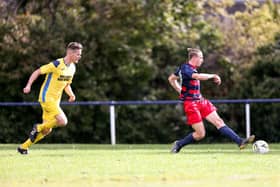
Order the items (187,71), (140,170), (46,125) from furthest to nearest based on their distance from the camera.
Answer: (46,125)
(187,71)
(140,170)

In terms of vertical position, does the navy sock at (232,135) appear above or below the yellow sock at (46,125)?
below

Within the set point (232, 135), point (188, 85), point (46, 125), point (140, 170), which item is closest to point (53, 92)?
point (46, 125)

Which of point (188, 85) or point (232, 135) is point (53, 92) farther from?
point (232, 135)

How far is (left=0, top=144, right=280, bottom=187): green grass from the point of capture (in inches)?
407

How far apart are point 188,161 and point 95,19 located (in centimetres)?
1264

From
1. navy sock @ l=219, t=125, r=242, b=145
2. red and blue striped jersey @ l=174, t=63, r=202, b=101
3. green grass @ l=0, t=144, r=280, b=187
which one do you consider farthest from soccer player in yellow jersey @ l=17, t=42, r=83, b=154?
navy sock @ l=219, t=125, r=242, b=145

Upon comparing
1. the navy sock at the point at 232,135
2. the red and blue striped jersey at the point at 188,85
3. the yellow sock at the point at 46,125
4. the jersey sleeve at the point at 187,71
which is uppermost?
the jersey sleeve at the point at 187,71

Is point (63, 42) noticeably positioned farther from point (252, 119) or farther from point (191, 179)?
point (191, 179)

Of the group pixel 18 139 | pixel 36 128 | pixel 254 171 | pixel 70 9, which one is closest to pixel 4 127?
pixel 18 139

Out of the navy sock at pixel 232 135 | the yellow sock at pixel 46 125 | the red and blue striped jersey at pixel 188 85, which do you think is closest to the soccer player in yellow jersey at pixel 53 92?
the yellow sock at pixel 46 125

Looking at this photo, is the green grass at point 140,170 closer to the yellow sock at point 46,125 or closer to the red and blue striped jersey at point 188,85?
the yellow sock at point 46,125

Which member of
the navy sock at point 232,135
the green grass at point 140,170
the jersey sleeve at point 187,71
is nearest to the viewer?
the green grass at point 140,170

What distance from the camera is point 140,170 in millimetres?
11828

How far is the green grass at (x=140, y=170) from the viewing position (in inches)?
407
